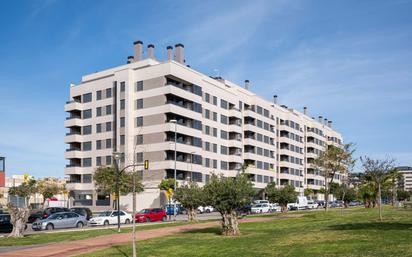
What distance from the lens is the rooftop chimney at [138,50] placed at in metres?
87.2

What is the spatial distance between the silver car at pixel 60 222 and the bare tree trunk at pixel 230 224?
19728 mm

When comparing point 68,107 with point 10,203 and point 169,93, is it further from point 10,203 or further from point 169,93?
point 10,203

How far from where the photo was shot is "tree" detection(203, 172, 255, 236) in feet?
86.5

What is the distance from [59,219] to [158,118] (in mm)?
36308

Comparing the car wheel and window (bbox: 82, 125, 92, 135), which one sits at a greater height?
window (bbox: 82, 125, 92, 135)

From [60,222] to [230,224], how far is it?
66.5 ft

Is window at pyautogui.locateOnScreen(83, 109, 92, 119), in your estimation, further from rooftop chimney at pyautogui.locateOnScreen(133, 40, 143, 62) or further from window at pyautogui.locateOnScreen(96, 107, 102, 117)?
rooftop chimney at pyautogui.locateOnScreen(133, 40, 143, 62)

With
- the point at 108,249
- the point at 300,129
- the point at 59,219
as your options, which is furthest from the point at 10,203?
the point at 300,129

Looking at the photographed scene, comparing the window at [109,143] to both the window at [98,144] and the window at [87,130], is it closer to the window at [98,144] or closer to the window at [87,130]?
the window at [98,144]

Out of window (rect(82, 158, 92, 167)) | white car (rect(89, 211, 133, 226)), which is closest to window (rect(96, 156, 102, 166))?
window (rect(82, 158, 92, 167))

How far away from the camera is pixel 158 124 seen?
75.8m

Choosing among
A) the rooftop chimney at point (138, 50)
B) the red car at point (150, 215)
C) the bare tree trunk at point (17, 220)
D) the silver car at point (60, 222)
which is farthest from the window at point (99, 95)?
the bare tree trunk at point (17, 220)

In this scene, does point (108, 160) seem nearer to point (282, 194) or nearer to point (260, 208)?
point (260, 208)

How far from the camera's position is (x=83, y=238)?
29453 mm
